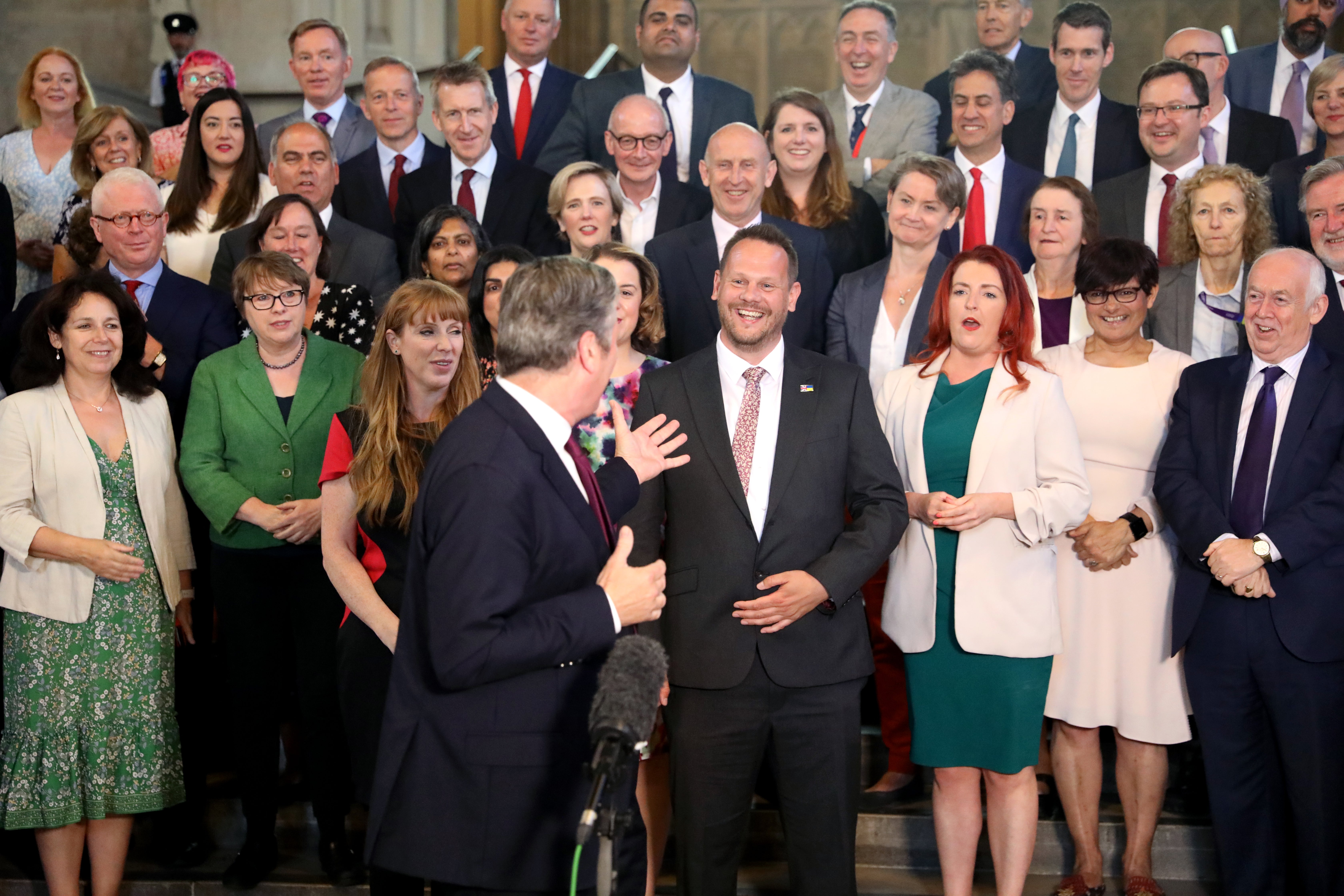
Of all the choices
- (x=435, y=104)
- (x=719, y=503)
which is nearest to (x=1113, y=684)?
(x=719, y=503)

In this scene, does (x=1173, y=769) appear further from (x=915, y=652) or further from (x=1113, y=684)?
(x=915, y=652)

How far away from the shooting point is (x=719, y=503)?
3.23 metres

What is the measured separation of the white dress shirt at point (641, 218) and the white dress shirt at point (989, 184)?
1.15m

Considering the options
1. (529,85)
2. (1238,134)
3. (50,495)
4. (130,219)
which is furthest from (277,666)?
(1238,134)

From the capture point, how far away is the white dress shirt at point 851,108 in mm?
5789

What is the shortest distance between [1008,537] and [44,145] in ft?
14.2

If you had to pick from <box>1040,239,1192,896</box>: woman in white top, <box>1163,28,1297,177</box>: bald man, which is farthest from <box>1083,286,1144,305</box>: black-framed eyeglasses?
<box>1163,28,1297,177</box>: bald man

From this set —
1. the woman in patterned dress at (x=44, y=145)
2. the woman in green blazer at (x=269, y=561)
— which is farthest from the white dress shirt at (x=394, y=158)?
the woman in green blazer at (x=269, y=561)

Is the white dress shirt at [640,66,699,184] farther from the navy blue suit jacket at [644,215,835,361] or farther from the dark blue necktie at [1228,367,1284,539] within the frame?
the dark blue necktie at [1228,367,1284,539]

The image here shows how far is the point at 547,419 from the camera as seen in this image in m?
2.22

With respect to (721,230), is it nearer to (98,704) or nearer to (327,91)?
(327,91)

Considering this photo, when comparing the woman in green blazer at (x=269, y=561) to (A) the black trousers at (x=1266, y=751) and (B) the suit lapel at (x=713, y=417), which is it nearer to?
(B) the suit lapel at (x=713, y=417)

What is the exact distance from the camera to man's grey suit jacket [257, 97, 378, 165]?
588 centimetres

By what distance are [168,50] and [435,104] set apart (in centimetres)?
358
